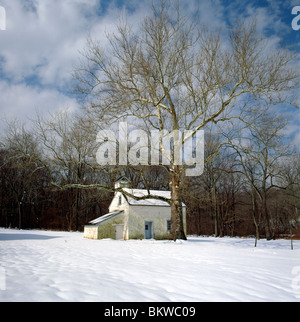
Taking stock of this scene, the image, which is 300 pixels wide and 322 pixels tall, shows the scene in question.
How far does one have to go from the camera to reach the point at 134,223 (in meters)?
23.9

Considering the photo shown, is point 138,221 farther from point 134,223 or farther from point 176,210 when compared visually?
point 176,210

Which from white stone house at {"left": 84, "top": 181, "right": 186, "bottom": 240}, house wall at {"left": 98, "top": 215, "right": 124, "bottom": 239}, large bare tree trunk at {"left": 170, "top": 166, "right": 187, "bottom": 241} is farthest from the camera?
white stone house at {"left": 84, "top": 181, "right": 186, "bottom": 240}

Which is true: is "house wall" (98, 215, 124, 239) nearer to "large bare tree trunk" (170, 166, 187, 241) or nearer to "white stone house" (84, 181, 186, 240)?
"white stone house" (84, 181, 186, 240)

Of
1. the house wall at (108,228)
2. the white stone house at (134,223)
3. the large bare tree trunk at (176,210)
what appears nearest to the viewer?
the large bare tree trunk at (176,210)

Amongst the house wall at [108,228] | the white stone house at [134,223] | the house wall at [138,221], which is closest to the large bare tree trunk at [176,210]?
the white stone house at [134,223]

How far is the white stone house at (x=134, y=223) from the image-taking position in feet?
77.6

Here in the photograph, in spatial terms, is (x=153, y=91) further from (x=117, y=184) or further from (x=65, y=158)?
(x=117, y=184)

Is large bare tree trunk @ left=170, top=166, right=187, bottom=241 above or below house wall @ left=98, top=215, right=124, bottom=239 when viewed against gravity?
above

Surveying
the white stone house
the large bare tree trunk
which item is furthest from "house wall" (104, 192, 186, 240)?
the large bare tree trunk

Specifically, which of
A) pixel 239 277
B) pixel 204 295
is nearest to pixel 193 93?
pixel 239 277

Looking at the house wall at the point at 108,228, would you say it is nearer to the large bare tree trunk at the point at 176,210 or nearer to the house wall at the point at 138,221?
the house wall at the point at 138,221

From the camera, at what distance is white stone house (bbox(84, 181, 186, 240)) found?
2364cm

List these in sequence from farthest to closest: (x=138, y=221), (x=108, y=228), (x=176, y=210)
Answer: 1. (x=138, y=221)
2. (x=108, y=228)
3. (x=176, y=210)

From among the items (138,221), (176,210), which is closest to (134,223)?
(138,221)
